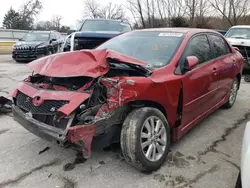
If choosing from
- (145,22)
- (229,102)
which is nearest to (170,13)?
(145,22)

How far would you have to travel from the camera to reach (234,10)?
27.1 metres

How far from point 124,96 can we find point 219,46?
2.68m

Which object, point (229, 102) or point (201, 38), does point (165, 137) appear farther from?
point (229, 102)

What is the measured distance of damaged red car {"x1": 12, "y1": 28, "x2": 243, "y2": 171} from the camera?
8.96 ft

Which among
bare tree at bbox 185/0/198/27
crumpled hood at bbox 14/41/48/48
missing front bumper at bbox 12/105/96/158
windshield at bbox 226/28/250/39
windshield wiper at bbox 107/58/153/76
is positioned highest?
bare tree at bbox 185/0/198/27

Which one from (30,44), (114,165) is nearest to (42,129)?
(114,165)

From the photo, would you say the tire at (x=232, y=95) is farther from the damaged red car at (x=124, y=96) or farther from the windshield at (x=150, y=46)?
the windshield at (x=150, y=46)

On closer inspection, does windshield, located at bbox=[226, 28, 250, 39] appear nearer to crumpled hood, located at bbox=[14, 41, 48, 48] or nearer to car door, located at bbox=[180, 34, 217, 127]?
car door, located at bbox=[180, 34, 217, 127]

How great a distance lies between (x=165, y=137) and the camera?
125 inches

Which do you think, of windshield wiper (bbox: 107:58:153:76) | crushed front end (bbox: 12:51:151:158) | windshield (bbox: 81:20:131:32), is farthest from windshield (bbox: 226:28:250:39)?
crushed front end (bbox: 12:51:151:158)

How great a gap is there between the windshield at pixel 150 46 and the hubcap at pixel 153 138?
30.0 inches

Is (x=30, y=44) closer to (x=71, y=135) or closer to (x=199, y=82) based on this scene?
(x=199, y=82)

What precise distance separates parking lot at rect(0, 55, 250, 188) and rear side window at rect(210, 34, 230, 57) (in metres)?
1.37

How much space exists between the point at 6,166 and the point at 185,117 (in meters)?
2.32
